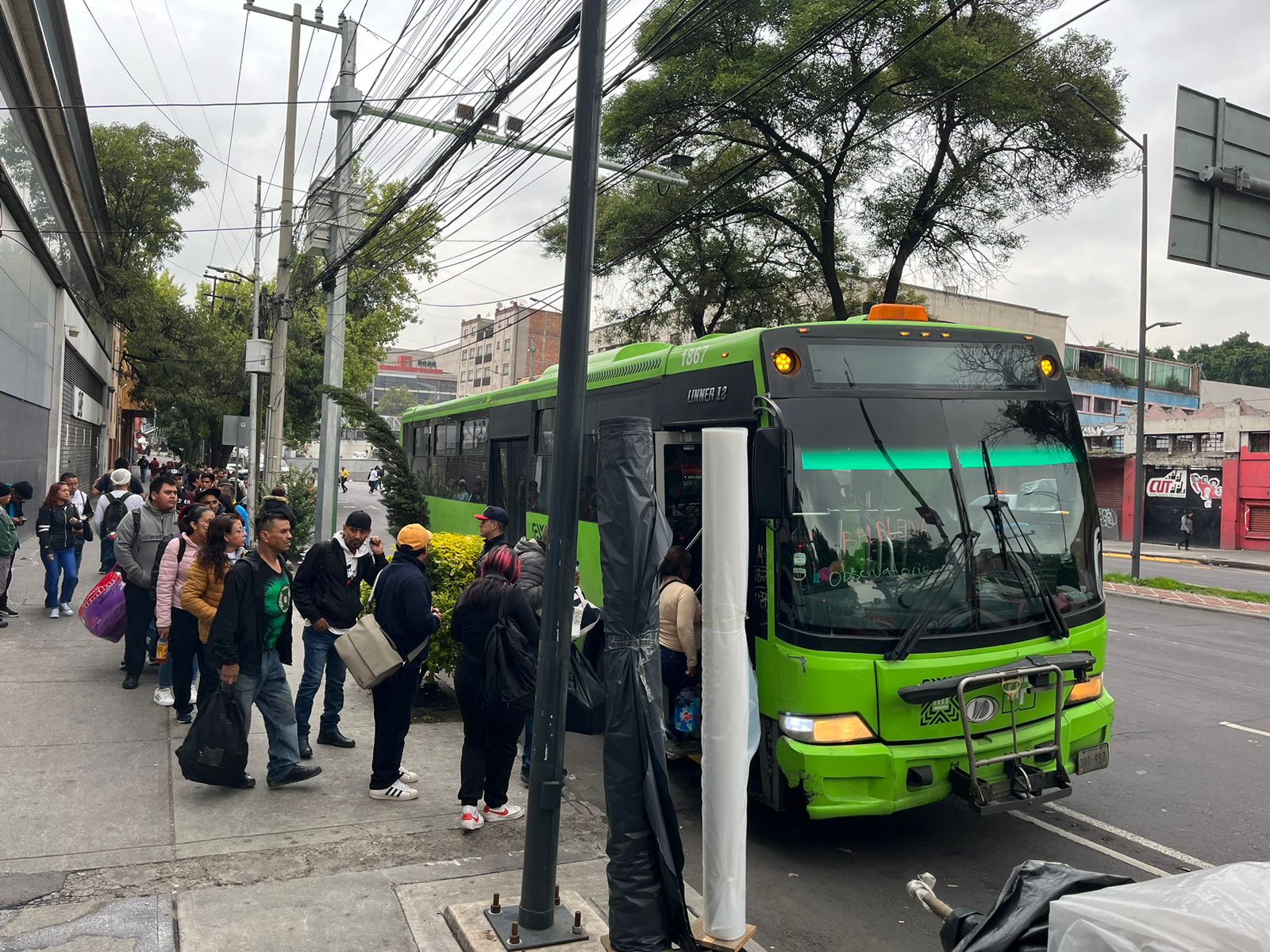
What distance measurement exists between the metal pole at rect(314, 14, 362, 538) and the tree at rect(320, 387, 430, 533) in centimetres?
277

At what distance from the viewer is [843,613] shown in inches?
220

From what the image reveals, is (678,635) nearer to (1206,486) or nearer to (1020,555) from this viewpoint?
(1020,555)

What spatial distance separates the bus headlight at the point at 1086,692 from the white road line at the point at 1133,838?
877 mm

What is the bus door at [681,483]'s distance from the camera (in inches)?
295

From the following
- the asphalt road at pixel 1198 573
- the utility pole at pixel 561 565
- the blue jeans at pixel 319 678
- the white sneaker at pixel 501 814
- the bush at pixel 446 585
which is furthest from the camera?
the asphalt road at pixel 1198 573

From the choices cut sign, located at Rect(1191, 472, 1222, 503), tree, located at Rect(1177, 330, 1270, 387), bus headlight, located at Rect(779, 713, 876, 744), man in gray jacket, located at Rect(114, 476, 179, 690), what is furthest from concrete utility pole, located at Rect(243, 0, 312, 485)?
tree, located at Rect(1177, 330, 1270, 387)

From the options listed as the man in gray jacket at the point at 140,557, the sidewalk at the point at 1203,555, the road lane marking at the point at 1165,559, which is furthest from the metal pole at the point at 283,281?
the road lane marking at the point at 1165,559

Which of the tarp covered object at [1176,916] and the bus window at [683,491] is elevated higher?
the bus window at [683,491]

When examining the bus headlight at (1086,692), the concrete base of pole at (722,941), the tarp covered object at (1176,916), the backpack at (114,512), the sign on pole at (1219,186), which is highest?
the sign on pole at (1219,186)

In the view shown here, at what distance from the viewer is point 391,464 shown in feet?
40.6

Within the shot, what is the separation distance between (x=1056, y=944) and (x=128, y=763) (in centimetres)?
618

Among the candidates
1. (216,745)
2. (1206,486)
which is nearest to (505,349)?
(1206,486)

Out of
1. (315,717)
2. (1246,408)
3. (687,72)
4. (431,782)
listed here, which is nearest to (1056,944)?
(431,782)

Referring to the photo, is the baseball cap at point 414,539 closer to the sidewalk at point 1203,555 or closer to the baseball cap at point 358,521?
the baseball cap at point 358,521
